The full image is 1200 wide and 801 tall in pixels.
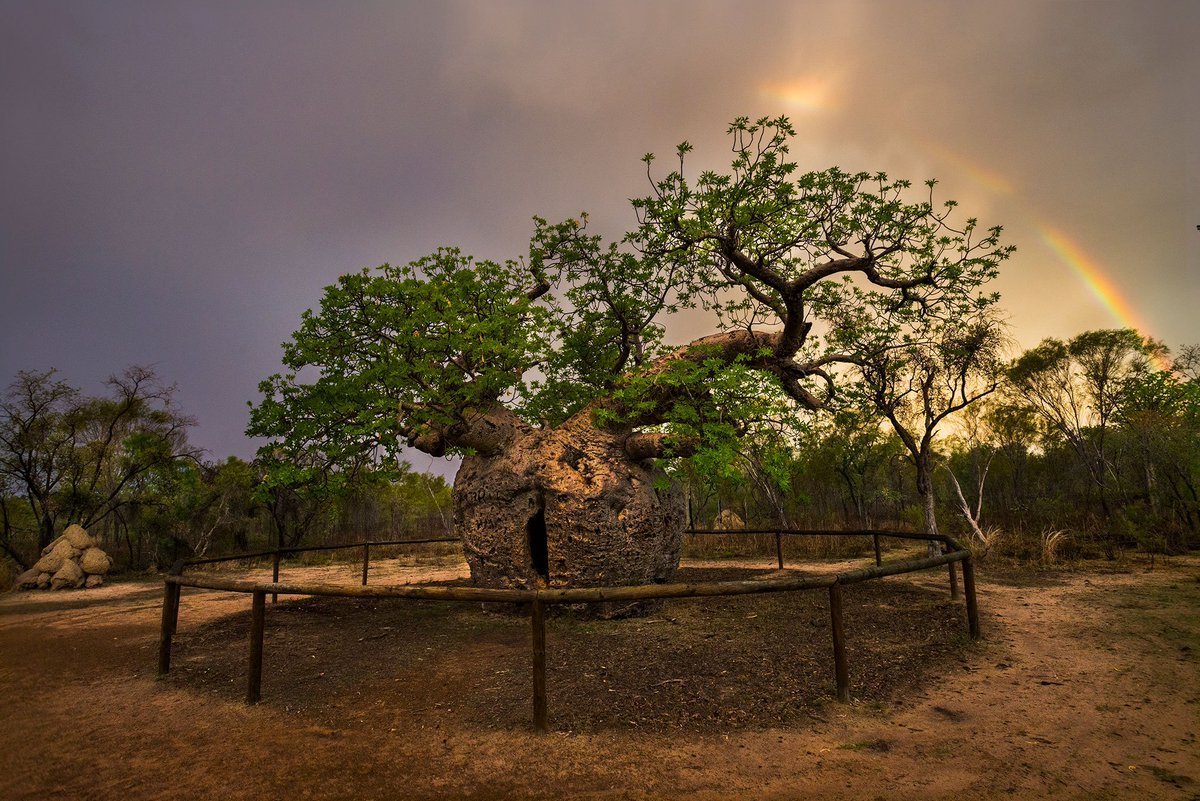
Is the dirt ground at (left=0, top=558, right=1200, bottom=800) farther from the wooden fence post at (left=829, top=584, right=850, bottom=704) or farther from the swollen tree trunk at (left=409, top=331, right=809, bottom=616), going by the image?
the swollen tree trunk at (left=409, top=331, right=809, bottom=616)

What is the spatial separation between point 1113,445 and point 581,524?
3214cm

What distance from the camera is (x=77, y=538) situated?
17.5 m

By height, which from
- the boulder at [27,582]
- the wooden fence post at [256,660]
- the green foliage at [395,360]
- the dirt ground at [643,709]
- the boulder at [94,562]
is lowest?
the boulder at [27,582]

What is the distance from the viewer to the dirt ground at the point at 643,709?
3344mm

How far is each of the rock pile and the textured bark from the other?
48.2 ft

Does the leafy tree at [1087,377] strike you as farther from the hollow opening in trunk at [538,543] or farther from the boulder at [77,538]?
the boulder at [77,538]

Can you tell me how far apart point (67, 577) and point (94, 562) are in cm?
116

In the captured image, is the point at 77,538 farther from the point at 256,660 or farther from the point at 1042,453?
the point at 1042,453

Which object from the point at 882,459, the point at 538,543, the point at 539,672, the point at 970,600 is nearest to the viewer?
the point at 539,672

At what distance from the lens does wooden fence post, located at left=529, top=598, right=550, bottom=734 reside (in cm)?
411

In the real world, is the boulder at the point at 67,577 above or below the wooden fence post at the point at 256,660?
below

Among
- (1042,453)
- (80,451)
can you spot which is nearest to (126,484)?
(80,451)

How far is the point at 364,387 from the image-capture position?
27.3ft

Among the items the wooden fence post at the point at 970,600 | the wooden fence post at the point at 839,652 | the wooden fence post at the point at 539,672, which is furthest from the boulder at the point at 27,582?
the wooden fence post at the point at 970,600
